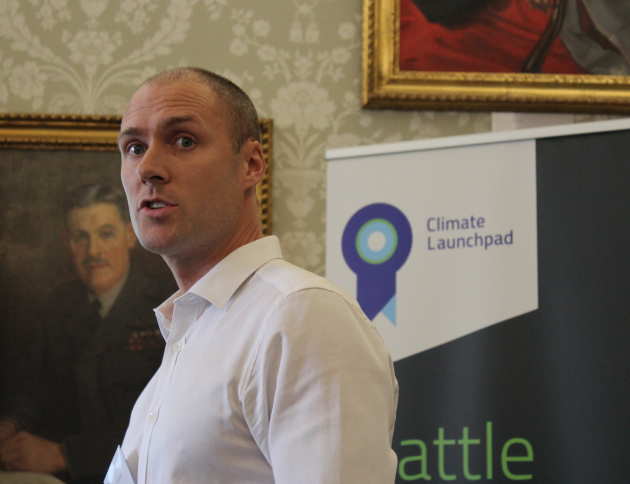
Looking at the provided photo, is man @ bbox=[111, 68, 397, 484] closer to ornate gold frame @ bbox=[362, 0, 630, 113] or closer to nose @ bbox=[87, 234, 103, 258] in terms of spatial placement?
nose @ bbox=[87, 234, 103, 258]

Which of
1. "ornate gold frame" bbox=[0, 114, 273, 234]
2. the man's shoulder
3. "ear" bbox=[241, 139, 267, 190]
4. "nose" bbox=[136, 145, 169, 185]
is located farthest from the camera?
"ornate gold frame" bbox=[0, 114, 273, 234]

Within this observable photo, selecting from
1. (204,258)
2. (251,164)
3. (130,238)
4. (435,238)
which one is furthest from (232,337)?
(130,238)

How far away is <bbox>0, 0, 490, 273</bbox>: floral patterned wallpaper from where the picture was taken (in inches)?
121

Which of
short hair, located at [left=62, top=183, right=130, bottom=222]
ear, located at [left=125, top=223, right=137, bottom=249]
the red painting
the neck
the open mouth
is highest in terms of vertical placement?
the red painting

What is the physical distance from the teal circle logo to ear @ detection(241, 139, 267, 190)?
1.28 m

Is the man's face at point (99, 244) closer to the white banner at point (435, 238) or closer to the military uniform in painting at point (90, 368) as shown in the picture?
the military uniform in painting at point (90, 368)

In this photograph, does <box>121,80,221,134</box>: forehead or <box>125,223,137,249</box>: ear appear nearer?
<box>121,80,221,134</box>: forehead

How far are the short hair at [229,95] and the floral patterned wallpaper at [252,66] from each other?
65.2 inches

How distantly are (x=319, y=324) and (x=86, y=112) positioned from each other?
227 centimetres

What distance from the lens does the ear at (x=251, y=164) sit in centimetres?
138

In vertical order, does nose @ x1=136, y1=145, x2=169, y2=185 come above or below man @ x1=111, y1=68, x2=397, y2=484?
above

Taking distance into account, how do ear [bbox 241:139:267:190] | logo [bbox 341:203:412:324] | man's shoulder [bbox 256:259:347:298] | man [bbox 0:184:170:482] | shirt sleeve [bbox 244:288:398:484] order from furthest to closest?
man [bbox 0:184:170:482] < logo [bbox 341:203:412:324] < ear [bbox 241:139:267:190] < man's shoulder [bbox 256:259:347:298] < shirt sleeve [bbox 244:288:398:484]

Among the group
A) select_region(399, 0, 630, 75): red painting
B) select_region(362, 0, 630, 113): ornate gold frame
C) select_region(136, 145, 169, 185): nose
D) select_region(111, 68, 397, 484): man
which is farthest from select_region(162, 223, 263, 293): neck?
select_region(399, 0, 630, 75): red painting

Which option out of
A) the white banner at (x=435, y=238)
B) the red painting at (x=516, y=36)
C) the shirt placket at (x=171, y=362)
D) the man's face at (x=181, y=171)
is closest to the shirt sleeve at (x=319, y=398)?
the shirt placket at (x=171, y=362)
